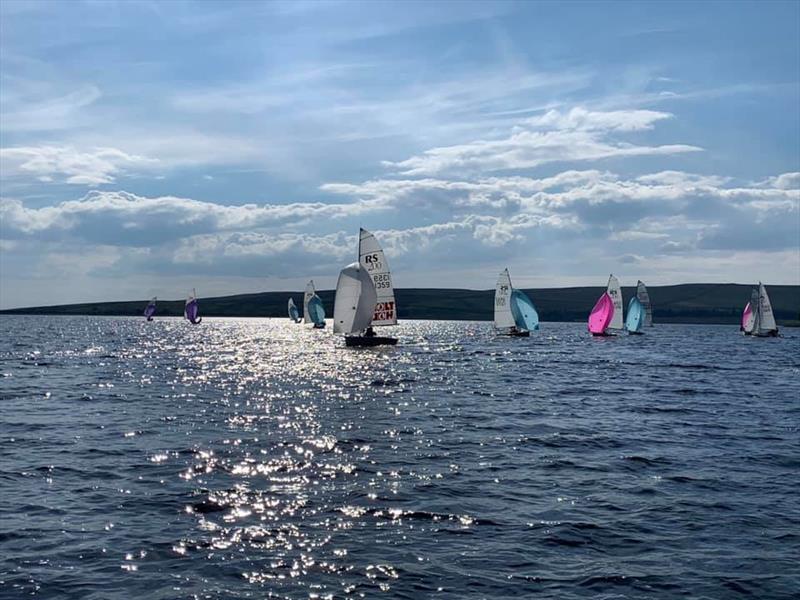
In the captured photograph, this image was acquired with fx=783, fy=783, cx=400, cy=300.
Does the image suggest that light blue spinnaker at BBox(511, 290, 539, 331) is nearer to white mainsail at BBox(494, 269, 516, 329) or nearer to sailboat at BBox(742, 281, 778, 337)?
white mainsail at BBox(494, 269, 516, 329)

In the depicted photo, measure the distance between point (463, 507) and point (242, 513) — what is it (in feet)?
17.3

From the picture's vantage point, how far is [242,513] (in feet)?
60.5

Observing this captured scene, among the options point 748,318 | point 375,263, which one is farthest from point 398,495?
point 748,318

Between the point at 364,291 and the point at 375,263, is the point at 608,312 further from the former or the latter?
the point at 364,291

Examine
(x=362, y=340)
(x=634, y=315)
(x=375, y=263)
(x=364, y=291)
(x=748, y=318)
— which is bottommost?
(x=362, y=340)

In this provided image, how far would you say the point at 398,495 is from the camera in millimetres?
20281

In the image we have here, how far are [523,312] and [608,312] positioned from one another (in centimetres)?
1984

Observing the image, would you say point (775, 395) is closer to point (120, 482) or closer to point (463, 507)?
point (463, 507)

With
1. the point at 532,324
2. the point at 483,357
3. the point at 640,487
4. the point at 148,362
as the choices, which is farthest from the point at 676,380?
the point at 532,324

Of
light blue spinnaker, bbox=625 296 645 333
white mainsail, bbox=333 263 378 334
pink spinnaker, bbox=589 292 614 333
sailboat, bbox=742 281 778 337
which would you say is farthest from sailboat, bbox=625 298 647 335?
white mainsail, bbox=333 263 378 334

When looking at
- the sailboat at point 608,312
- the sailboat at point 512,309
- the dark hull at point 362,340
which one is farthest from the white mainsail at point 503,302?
the dark hull at point 362,340

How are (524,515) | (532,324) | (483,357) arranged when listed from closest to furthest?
(524,515)
(483,357)
(532,324)

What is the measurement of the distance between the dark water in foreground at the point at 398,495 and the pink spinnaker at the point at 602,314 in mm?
84214

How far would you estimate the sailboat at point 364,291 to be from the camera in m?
79.6
